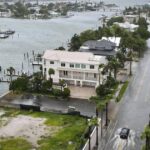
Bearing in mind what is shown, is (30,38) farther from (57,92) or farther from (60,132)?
(60,132)

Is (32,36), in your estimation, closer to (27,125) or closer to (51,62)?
(51,62)

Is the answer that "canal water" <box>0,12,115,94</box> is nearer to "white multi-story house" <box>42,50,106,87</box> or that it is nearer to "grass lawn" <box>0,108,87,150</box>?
"white multi-story house" <box>42,50,106,87</box>

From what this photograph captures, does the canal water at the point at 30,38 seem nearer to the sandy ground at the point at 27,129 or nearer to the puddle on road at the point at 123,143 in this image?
the sandy ground at the point at 27,129

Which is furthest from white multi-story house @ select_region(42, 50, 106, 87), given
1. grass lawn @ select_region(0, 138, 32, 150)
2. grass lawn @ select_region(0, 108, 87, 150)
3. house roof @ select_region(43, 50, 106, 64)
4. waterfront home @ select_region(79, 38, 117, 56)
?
grass lawn @ select_region(0, 138, 32, 150)

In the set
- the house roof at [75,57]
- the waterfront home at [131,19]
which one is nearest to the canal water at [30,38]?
the house roof at [75,57]

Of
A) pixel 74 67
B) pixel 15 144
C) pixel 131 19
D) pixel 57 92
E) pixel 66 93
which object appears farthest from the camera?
pixel 131 19

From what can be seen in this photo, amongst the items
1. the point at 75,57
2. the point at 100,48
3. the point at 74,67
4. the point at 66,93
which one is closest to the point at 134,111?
the point at 66,93
